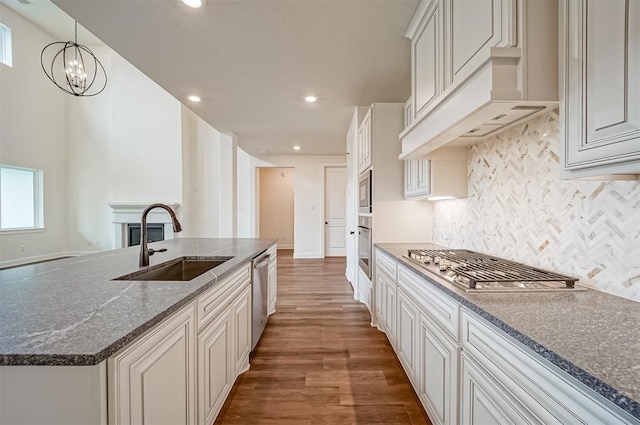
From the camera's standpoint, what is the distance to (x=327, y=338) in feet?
8.68

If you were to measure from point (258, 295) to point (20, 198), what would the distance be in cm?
694

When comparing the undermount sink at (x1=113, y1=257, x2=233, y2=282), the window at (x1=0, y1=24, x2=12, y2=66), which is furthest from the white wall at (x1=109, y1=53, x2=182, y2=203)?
the undermount sink at (x1=113, y1=257, x2=233, y2=282)

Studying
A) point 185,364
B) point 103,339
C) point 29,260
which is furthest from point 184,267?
point 29,260

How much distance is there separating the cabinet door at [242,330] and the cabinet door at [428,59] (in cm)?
173

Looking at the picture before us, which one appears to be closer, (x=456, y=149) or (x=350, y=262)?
(x=456, y=149)

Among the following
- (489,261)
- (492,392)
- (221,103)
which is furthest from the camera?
(221,103)

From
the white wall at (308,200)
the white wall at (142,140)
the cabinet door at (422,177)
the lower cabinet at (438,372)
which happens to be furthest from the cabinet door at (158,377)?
the white wall at (142,140)

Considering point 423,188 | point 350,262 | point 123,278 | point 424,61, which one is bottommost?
point 350,262

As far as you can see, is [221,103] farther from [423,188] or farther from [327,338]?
[327,338]

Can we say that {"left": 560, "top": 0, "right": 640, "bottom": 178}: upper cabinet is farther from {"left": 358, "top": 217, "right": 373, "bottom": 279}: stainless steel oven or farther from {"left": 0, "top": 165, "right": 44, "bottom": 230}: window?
{"left": 0, "top": 165, "right": 44, "bottom": 230}: window

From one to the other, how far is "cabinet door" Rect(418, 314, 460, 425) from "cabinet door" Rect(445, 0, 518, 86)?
1205mm

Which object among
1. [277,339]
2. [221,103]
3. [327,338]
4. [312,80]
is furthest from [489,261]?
[221,103]

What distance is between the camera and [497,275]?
1292 mm

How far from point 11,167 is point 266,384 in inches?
285
